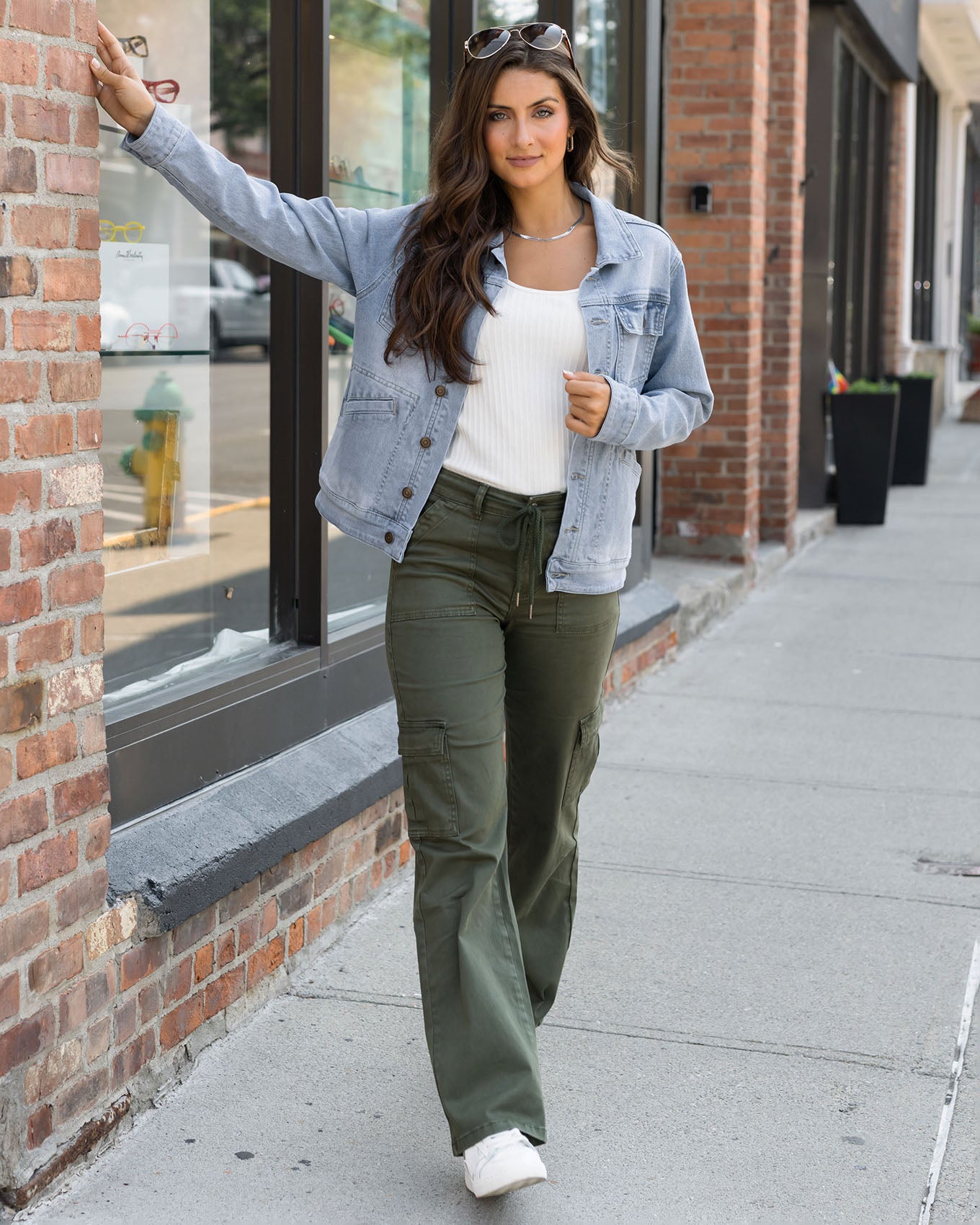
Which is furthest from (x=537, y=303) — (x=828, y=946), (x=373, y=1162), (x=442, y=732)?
(x=828, y=946)

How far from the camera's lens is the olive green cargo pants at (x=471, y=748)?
2.70m

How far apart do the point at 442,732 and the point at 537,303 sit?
2.50 feet

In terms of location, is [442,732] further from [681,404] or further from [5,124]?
[5,124]

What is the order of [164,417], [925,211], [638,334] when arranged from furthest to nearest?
[925,211] < [164,417] < [638,334]

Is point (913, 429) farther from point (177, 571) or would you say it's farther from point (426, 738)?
point (426, 738)

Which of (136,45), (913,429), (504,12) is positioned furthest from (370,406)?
(913,429)

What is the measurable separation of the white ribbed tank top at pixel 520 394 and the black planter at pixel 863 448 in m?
8.22

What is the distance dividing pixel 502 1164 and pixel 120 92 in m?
1.88

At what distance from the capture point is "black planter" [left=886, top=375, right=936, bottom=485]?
1256cm

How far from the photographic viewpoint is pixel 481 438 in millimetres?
2775

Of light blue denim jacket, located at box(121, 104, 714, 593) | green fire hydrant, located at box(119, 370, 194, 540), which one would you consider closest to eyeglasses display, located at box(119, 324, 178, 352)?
green fire hydrant, located at box(119, 370, 194, 540)

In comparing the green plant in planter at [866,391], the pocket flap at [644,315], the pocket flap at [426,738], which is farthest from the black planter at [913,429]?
the pocket flap at [426,738]

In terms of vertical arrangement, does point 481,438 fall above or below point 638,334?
below

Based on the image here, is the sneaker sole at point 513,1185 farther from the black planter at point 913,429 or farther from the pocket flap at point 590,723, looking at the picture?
the black planter at point 913,429
